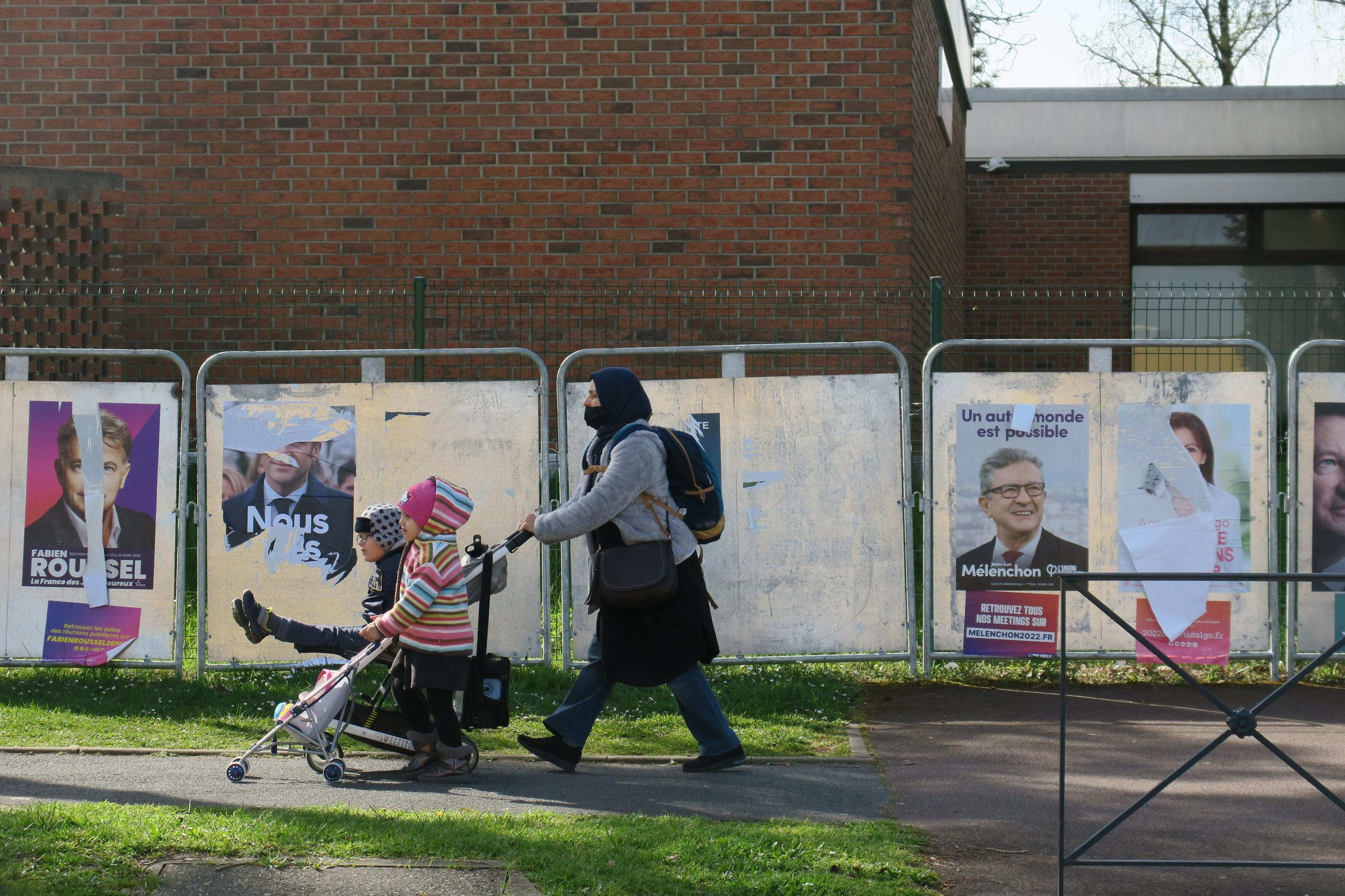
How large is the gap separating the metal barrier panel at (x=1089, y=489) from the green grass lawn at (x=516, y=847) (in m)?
2.76

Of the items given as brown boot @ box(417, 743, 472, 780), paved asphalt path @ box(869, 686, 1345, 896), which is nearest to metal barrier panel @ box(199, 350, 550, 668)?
brown boot @ box(417, 743, 472, 780)

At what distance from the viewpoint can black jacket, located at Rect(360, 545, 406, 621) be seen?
6.13m

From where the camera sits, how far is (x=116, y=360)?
1119 cm

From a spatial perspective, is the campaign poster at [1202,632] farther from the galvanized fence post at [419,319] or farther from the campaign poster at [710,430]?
the galvanized fence post at [419,319]

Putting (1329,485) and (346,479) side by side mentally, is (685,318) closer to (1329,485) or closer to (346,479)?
(346,479)

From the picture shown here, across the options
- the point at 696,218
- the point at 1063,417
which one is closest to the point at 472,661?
the point at 1063,417

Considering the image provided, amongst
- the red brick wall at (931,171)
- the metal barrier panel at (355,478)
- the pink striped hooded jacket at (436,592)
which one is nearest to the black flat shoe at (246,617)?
the pink striped hooded jacket at (436,592)

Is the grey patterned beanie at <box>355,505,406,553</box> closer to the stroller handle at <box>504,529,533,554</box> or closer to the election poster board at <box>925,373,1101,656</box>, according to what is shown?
the stroller handle at <box>504,529,533,554</box>

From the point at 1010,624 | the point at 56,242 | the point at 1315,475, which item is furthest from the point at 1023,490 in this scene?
the point at 56,242

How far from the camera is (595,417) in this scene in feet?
19.0

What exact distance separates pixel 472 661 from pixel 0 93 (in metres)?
8.65

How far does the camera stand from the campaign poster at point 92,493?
7445 millimetres

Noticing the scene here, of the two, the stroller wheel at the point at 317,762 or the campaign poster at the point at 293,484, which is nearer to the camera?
the stroller wheel at the point at 317,762

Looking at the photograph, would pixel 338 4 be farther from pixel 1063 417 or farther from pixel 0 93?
pixel 1063 417
